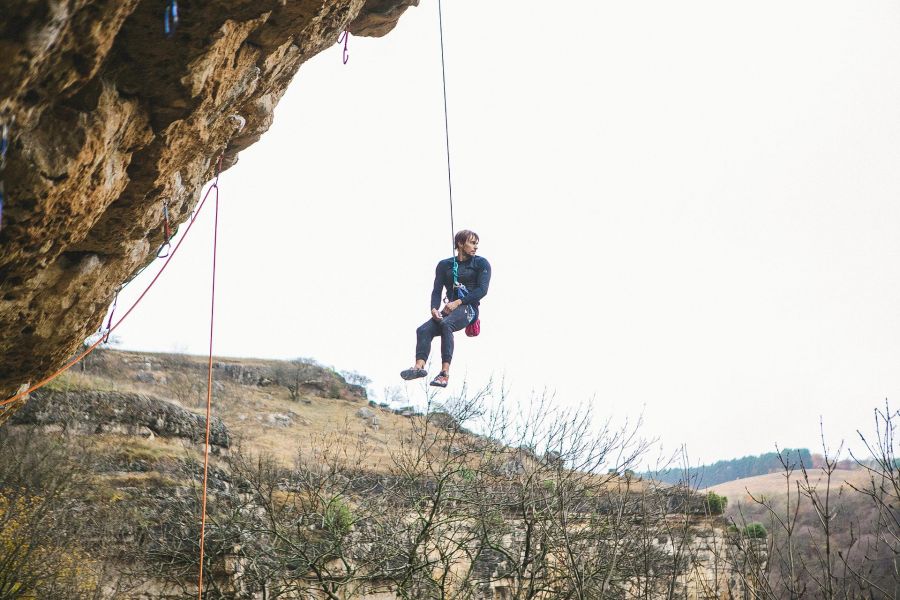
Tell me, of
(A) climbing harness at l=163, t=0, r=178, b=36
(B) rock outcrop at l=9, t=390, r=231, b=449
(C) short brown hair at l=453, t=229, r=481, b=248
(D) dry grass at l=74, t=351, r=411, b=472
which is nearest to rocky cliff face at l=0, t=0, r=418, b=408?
(A) climbing harness at l=163, t=0, r=178, b=36

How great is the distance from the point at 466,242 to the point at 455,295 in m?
0.55

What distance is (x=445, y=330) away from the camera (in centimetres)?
673

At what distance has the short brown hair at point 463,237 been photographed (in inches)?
269

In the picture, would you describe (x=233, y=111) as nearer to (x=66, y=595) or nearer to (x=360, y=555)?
(x=66, y=595)

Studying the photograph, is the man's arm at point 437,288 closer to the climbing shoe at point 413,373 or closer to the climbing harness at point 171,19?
the climbing shoe at point 413,373

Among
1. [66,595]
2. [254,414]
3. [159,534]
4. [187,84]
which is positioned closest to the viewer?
[187,84]

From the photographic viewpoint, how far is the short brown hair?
684 centimetres

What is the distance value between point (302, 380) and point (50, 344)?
107 feet

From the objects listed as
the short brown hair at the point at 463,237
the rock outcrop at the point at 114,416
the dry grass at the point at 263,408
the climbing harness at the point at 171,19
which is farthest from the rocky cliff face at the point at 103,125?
the dry grass at the point at 263,408

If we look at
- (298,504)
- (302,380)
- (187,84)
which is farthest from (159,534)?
(302,380)

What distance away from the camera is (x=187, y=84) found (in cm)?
328

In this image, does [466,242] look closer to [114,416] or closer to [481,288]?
[481,288]

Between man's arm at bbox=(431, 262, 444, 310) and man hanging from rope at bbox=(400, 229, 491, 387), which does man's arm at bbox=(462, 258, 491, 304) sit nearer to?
man hanging from rope at bbox=(400, 229, 491, 387)

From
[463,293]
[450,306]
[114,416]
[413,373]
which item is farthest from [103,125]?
[114,416]
